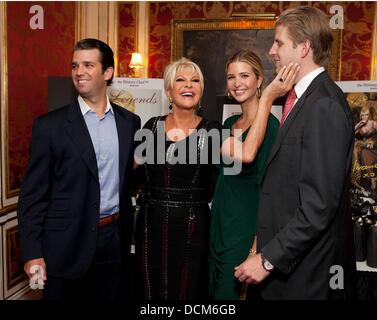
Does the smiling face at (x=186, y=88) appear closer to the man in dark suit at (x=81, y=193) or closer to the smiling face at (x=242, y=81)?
the smiling face at (x=242, y=81)

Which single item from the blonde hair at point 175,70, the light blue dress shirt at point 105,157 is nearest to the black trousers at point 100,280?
the light blue dress shirt at point 105,157

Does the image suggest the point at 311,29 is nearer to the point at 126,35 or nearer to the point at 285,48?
the point at 285,48

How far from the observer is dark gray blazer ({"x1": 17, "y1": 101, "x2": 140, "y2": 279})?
2043mm

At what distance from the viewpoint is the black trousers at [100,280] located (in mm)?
2127

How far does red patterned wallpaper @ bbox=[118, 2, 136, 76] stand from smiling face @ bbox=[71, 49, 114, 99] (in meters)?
3.56

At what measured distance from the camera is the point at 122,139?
7.36 feet

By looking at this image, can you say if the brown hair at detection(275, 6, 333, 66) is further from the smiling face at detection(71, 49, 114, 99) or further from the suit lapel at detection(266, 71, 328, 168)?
the smiling face at detection(71, 49, 114, 99)

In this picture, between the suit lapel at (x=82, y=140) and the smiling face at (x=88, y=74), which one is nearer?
the suit lapel at (x=82, y=140)

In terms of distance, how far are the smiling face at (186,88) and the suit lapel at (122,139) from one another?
30cm

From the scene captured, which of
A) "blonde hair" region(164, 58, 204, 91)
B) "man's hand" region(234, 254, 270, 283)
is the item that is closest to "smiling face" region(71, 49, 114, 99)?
"blonde hair" region(164, 58, 204, 91)

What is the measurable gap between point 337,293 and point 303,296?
16 cm

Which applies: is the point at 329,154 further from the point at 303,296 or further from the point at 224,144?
the point at 224,144

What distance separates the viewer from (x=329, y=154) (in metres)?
1.46
